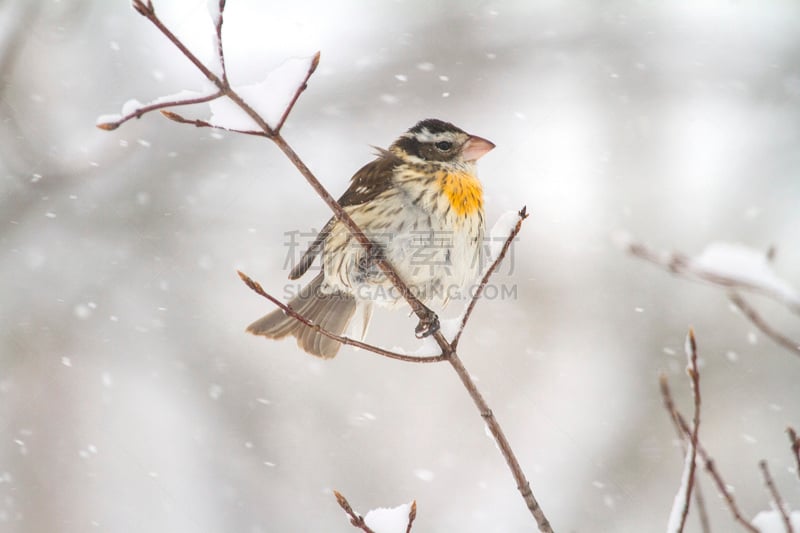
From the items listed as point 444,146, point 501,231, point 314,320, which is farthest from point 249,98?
point 314,320

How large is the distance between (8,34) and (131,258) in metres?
2.43

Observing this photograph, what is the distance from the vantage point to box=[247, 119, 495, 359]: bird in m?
3.93

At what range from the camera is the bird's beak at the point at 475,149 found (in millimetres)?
4262

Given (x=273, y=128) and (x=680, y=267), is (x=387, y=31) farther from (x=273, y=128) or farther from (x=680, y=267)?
(x=680, y=267)

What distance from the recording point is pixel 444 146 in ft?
14.1

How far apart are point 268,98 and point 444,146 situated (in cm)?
216

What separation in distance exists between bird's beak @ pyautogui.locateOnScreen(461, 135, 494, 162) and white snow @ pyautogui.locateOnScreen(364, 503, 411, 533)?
97.2 inches

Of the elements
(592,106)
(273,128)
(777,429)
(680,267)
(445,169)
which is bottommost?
(777,429)

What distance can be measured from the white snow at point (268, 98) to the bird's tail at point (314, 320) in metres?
2.19

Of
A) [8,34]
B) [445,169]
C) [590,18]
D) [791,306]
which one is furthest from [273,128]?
[590,18]

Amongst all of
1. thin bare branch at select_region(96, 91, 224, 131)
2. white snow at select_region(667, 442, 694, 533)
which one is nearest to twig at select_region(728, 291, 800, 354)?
white snow at select_region(667, 442, 694, 533)

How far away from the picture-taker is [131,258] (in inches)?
317

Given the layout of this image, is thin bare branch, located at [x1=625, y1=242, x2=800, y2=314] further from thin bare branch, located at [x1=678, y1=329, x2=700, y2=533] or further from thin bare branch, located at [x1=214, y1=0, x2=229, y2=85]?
thin bare branch, located at [x1=214, y1=0, x2=229, y2=85]

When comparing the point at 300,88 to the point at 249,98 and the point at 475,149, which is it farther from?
the point at 475,149
